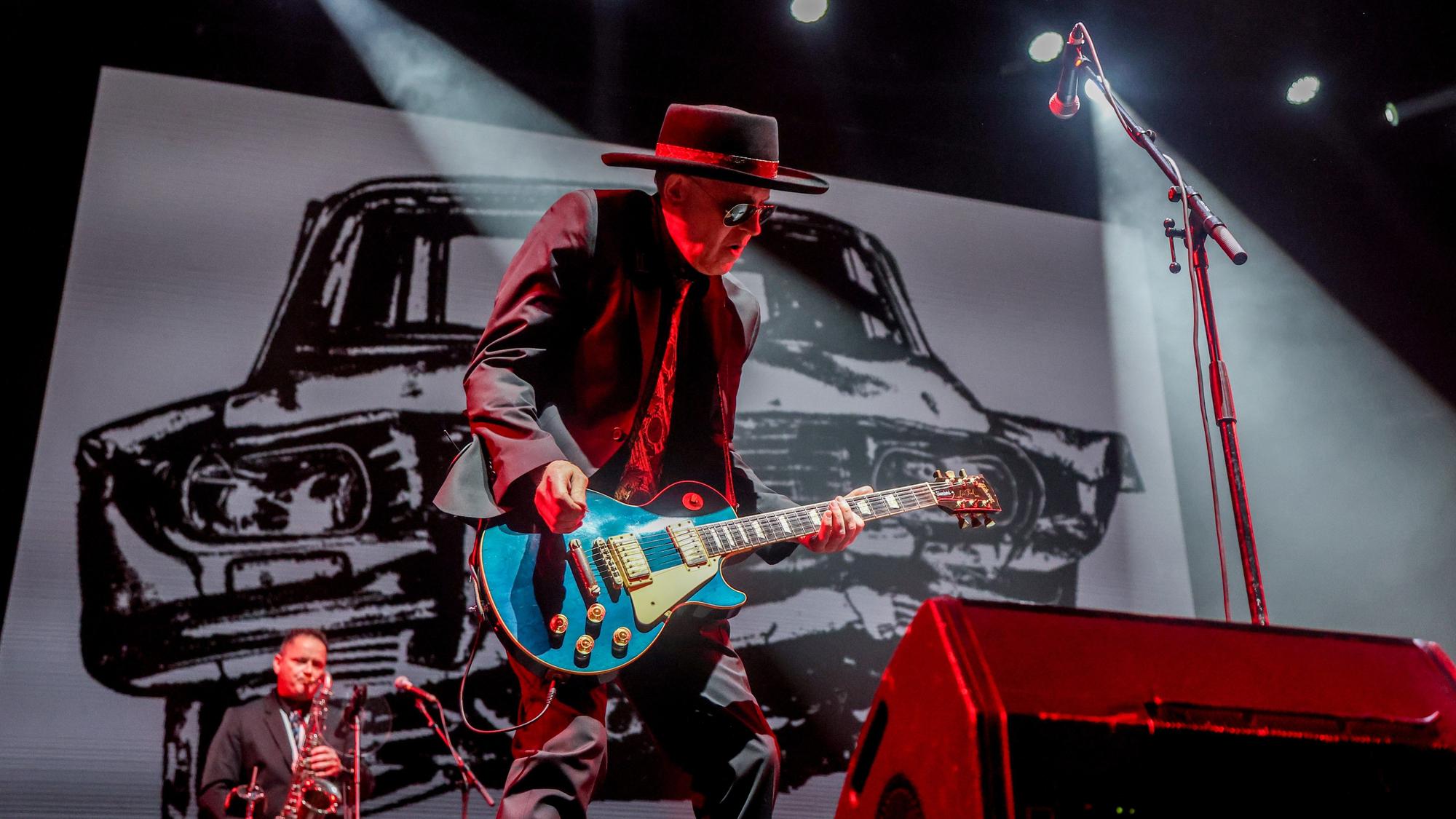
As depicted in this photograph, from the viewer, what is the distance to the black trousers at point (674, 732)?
2.03 m

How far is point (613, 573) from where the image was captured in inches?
89.8

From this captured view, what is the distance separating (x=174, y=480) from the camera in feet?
13.6

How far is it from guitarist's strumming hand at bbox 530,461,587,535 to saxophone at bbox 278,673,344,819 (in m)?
2.83

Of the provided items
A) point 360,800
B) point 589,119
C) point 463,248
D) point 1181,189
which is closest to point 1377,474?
point 1181,189

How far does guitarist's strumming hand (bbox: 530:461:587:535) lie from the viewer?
6.88ft

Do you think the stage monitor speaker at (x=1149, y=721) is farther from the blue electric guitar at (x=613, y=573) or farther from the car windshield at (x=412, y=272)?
the car windshield at (x=412, y=272)

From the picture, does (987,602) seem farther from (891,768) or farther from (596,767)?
(596,767)

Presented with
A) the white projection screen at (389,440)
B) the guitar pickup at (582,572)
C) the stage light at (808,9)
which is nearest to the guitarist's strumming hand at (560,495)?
the guitar pickup at (582,572)

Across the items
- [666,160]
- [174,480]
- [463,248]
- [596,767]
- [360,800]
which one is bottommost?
[360,800]

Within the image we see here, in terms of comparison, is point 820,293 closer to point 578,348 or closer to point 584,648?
point 578,348

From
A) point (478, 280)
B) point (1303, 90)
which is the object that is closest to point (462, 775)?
point (478, 280)

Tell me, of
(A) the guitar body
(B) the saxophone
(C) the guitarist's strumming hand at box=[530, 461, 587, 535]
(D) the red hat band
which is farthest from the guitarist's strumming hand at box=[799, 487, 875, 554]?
(B) the saxophone

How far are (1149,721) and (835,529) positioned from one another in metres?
1.29

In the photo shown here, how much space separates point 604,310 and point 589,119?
9.79ft
